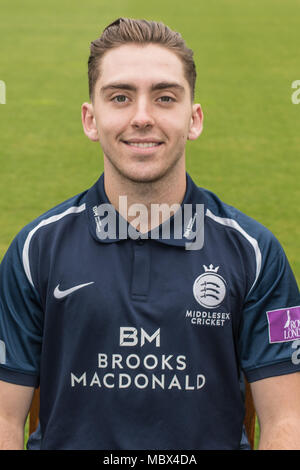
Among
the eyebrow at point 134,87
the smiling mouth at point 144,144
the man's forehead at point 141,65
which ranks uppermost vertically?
the man's forehead at point 141,65

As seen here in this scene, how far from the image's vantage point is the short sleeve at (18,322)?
8.52 feet

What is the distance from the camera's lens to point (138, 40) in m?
2.60

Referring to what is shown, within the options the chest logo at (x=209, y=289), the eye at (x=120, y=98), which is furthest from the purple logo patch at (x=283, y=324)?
the eye at (x=120, y=98)

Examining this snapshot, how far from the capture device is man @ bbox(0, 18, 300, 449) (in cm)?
251

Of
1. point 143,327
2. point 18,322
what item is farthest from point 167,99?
point 18,322

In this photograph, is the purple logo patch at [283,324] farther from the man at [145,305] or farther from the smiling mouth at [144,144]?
the smiling mouth at [144,144]

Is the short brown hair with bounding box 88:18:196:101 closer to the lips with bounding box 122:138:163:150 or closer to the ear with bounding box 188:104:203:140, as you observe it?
the ear with bounding box 188:104:203:140

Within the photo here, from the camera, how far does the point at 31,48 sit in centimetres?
1545

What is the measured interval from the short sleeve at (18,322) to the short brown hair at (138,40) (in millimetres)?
621

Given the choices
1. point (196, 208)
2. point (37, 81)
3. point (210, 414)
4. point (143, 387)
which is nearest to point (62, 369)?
point (143, 387)

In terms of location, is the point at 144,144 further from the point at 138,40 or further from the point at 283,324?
the point at 283,324

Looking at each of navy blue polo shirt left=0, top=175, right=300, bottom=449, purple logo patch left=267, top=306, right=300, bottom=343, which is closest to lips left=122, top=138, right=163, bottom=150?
navy blue polo shirt left=0, top=175, right=300, bottom=449

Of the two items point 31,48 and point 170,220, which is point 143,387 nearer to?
point 170,220

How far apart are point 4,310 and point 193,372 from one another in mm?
634
